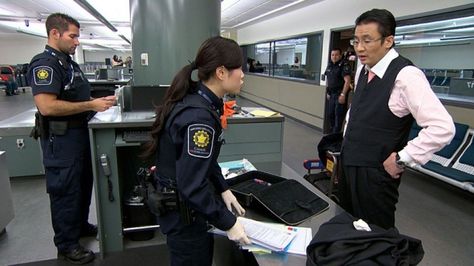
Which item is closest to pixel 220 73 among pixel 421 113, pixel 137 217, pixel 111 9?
pixel 421 113

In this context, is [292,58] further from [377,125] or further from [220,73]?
[220,73]

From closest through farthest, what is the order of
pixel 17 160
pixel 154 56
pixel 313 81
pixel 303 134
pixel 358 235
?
pixel 358 235
pixel 154 56
pixel 17 160
pixel 303 134
pixel 313 81

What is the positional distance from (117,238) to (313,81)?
5.07 metres

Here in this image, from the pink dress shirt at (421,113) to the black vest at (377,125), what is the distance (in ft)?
0.12

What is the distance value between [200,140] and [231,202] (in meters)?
0.42

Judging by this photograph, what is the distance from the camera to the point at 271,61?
863cm

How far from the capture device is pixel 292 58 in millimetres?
7406

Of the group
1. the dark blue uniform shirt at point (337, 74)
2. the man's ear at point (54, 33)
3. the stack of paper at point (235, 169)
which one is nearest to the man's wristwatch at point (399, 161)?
the stack of paper at point (235, 169)

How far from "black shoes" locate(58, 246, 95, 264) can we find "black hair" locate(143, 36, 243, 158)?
142 centimetres

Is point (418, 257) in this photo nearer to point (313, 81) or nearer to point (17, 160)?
point (17, 160)

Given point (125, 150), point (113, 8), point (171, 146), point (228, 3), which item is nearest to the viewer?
point (171, 146)

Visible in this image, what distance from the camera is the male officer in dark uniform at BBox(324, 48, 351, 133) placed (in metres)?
5.06

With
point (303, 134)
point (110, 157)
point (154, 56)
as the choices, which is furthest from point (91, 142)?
point (303, 134)

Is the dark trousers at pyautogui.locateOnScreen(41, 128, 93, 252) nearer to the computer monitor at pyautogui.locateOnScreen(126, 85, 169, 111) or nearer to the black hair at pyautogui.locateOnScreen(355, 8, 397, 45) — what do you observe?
the computer monitor at pyautogui.locateOnScreen(126, 85, 169, 111)
